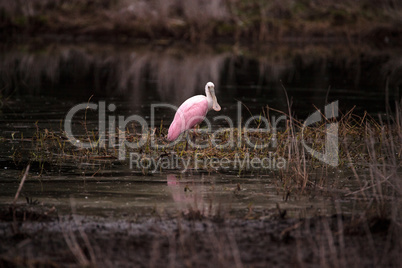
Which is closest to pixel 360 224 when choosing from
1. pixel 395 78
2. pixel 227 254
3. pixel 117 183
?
pixel 227 254

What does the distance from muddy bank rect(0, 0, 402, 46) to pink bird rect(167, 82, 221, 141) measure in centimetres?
2354

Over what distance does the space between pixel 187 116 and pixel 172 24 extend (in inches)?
994

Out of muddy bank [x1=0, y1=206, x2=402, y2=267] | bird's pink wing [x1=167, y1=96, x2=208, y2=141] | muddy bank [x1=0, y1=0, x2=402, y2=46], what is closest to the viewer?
muddy bank [x1=0, y1=206, x2=402, y2=267]

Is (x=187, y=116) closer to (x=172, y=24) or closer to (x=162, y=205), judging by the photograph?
(x=162, y=205)

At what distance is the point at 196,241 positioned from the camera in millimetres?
6281

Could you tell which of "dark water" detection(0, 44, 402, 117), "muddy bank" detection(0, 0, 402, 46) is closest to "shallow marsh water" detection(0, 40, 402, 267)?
"dark water" detection(0, 44, 402, 117)

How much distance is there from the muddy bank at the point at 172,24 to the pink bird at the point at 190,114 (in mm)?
23539

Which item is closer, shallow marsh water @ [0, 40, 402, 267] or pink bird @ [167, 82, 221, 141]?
shallow marsh water @ [0, 40, 402, 267]

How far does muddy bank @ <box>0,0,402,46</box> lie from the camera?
117ft

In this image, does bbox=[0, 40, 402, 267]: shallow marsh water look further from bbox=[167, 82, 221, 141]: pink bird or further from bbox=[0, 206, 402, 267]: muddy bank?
bbox=[167, 82, 221, 141]: pink bird

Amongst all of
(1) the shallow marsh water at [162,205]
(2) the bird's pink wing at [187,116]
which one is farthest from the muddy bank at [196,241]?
(2) the bird's pink wing at [187,116]

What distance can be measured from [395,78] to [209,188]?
1577 centimetres

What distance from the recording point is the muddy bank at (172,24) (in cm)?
3566

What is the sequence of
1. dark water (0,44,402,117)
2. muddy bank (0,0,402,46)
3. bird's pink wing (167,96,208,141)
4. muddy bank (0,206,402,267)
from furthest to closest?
muddy bank (0,0,402,46) < dark water (0,44,402,117) < bird's pink wing (167,96,208,141) < muddy bank (0,206,402,267)
